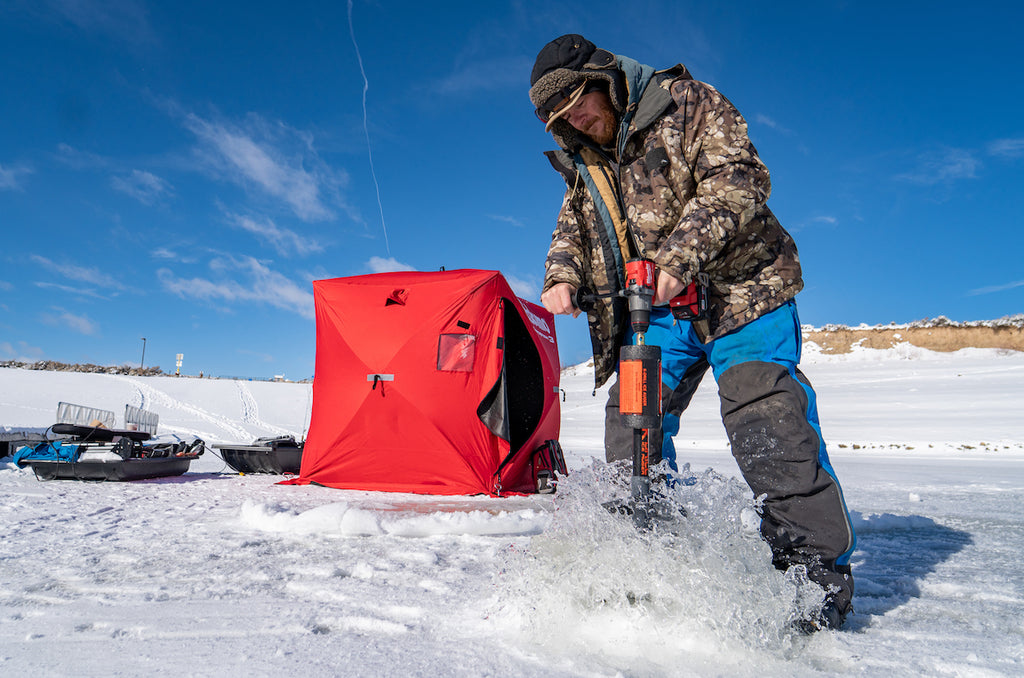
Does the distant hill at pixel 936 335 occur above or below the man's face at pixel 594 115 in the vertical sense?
above

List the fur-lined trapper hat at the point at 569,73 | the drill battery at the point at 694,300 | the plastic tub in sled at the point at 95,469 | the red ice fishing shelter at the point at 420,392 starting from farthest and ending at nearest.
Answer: the red ice fishing shelter at the point at 420,392
the plastic tub in sled at the point at 95,469
the fur-lined trapper hat at the point at 569,73
the drill battery at the point at 694,300

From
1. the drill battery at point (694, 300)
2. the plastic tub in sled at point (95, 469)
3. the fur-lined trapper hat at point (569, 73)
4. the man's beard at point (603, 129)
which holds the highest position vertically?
the fur-lined trapper hat at point (569, 73)

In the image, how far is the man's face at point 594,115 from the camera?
186cm

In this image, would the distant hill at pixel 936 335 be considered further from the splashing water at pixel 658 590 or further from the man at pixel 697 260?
the splashing water at pixel 658 590

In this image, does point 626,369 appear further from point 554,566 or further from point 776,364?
point 554,566

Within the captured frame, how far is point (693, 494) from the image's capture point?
1467 mm

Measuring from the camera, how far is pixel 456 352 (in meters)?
4.77

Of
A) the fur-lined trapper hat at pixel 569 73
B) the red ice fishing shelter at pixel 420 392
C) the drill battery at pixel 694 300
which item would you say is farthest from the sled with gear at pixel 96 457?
the drill battery at pixel 694 300

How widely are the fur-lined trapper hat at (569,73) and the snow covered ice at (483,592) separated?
47.5 inches

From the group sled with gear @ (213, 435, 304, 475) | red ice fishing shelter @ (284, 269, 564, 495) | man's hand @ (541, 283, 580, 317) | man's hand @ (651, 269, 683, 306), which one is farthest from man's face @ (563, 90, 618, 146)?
sled with gear @ (213, 435, 304, 475)

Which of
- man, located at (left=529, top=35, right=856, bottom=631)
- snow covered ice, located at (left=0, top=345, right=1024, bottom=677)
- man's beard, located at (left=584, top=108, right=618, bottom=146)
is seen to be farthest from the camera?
man's beard, located at (left=584, top=108, right=618, bottom=146)

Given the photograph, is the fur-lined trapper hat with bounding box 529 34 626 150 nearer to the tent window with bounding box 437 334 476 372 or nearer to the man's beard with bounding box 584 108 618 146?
the man's beard with bounding box 584 108 618 146

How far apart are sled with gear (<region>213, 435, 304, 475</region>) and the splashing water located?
469 cm

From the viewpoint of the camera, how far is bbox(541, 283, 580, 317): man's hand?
72.3 inches
